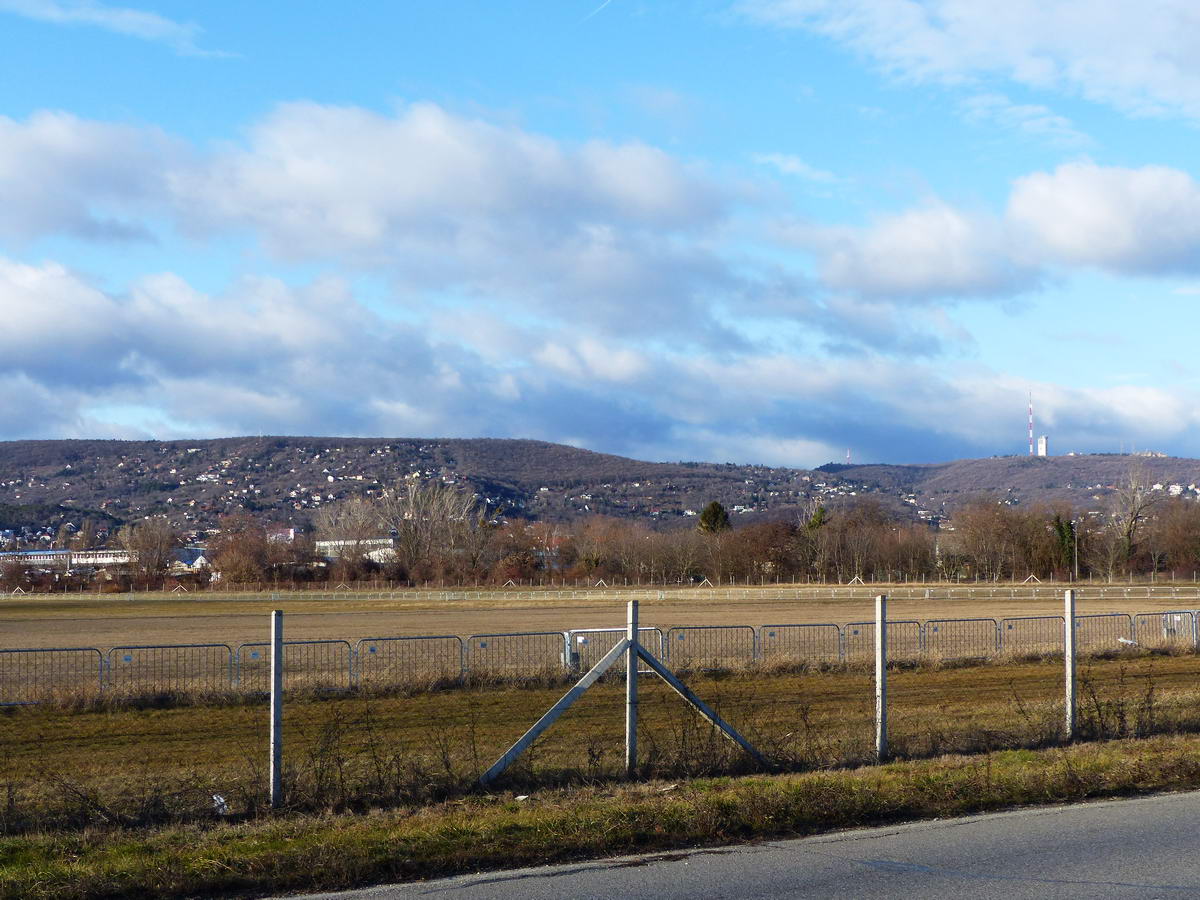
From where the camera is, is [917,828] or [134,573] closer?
[917,828]

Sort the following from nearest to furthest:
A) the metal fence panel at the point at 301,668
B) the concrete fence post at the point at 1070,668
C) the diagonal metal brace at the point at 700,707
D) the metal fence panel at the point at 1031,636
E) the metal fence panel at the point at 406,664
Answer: the diagonal metal brace at the point at 700,707 → the concrete fence post at the point at 1070,668 → the metal fence panel at the point at 301,668 → the metal fence panel at the point at 406,664 → the metal fence panel at the point at 1031,636

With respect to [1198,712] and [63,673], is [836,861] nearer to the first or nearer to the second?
[1198,712]

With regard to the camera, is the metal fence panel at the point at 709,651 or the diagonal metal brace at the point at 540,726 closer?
the diagonal metal brace at the point at 540,726

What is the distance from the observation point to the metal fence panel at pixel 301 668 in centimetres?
1977

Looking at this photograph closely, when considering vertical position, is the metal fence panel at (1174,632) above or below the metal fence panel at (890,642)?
above

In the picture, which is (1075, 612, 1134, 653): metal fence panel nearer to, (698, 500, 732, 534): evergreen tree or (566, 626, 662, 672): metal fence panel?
(566, 626, 662, 672): metal fence panel

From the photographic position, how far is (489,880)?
7445 millimetres

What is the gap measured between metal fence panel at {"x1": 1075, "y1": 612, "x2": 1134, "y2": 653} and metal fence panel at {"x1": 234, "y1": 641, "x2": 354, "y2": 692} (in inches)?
561

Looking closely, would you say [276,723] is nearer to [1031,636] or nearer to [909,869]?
[909,869]

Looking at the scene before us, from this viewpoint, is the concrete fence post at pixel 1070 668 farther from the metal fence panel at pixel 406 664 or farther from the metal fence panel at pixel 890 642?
the metal fence panel at pixel 890 642

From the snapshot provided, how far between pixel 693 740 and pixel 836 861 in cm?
368

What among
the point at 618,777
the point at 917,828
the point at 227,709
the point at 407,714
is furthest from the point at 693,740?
the point at 227,709

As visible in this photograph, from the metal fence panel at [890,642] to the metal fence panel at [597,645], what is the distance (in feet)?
14.6

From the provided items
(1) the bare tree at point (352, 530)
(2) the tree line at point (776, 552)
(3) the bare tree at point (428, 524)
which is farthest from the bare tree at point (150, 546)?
(3) the bare tree at point (428, 524)
